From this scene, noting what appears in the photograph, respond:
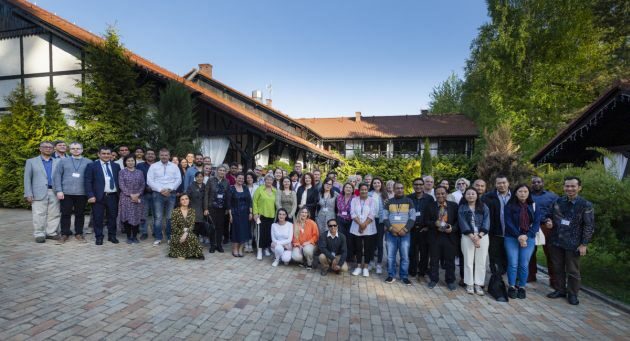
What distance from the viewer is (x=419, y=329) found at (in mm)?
3516

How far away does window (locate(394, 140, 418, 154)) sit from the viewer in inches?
1039

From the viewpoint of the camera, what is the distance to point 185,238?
18.3ft

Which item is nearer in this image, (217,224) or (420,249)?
(420,249)

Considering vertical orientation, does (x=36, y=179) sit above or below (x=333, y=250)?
above

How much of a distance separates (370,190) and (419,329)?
118 inches

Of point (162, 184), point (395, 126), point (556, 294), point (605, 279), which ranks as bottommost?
point (605, 279)

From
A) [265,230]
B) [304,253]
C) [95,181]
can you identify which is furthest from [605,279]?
[95,181]

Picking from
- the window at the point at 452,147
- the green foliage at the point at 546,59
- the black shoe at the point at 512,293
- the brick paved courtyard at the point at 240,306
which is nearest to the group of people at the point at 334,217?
the black shoe at the point at 512,293

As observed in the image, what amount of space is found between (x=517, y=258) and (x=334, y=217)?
3.13m

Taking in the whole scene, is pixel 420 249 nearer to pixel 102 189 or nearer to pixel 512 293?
pixel 512 293

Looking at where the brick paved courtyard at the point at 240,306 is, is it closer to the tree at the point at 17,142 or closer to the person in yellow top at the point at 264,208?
the person in yellow top at the point at 264,208

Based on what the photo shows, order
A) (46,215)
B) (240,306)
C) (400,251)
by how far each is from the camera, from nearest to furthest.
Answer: (240,306) < (400,251) < (46,215)

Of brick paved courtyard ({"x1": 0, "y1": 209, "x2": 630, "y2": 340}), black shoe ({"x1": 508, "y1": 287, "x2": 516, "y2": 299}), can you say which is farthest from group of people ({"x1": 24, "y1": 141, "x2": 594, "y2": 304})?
brick paved courtyard ({"x1": 0, "y1": 209, "x2": 630, "y2": 340})

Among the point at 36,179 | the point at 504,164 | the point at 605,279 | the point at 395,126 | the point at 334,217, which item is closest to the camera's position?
the point at 605,279
